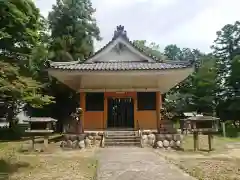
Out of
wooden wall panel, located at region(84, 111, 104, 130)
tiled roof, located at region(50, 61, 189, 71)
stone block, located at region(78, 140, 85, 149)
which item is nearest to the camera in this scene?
stone block, located at region(78, 140, 85, 149)

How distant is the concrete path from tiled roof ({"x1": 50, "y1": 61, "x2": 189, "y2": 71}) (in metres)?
5.79

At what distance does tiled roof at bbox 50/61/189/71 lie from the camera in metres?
15.7

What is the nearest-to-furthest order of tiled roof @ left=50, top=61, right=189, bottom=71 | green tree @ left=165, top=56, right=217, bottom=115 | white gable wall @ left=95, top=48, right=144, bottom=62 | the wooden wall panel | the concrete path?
the concrete path < tiled roof @ left=50, top=61, right=189, bottom=71 < the wooden wall panel < white gable wall @ left=95, top=48, right=144, bottom=62 < green tree @ left=165, top=56, right=217, bottom=115

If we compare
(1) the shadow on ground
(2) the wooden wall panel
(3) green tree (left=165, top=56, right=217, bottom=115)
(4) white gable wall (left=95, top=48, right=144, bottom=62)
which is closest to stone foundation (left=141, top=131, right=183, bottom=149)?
(2) the wooden wall panel

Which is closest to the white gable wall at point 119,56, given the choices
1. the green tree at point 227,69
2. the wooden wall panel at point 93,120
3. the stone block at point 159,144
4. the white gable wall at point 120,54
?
the white gable wall at point 120,54

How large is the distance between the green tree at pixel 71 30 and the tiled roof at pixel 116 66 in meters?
9.16

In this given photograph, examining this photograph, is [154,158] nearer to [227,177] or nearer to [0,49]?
[227,177]

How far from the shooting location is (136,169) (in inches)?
344

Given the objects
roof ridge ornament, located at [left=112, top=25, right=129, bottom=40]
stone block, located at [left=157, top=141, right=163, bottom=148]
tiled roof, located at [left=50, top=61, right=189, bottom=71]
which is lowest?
stone block, located at [left=157, top=141, right=163, bottom=148]

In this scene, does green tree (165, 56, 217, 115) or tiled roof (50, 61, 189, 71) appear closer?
tiled roof (50, 61, 189, 71)

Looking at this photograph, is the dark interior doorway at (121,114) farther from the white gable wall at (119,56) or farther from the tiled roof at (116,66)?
the tiled roof at (116,66)

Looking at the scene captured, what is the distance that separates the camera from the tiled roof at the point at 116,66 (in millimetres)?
15680

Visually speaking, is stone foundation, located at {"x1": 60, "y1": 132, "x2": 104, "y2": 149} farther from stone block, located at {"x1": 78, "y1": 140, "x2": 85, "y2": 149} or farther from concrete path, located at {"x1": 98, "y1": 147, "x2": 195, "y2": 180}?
concrete path, located at {"x1": 98, "y1": 147, "x2": 195, "y2": 180}

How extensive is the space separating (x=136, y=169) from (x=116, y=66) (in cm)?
919
